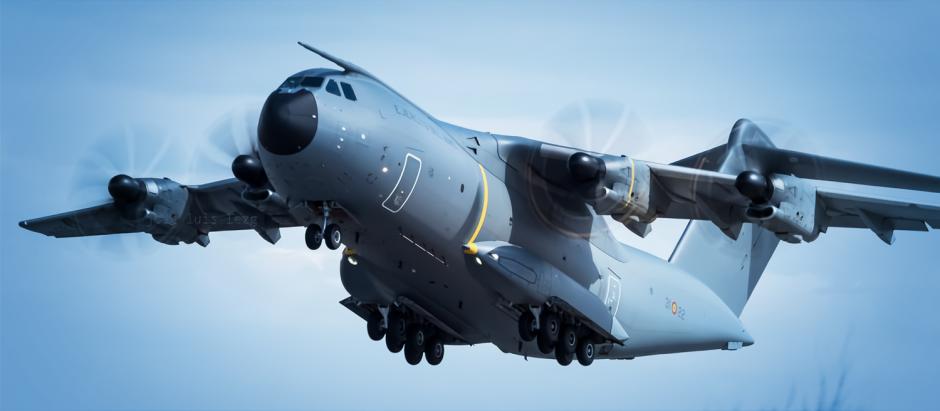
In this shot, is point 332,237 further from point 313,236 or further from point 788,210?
point 788,210

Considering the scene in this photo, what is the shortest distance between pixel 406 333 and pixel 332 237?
111 inches

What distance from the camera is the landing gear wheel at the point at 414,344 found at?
1442 cm

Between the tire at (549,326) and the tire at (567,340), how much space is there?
0.45 feet

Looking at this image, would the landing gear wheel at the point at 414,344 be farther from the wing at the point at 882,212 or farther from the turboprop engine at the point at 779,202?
the wing at the point at 882,212

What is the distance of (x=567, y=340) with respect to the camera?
13.9m

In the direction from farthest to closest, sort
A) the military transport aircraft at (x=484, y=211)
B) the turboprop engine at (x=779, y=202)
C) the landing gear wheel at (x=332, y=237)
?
the turboprop engine at (x=779, y=202) < the landing gear wheel at (x=332, y=237) < the military transport aircraft at (x=484, y=211)

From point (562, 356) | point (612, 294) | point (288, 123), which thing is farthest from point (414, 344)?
point (288, 123)

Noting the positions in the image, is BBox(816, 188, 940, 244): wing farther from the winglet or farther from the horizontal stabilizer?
the winglet

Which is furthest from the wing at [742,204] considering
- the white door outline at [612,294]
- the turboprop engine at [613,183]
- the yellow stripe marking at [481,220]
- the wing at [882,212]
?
the yellow stripe marking at [481,220]

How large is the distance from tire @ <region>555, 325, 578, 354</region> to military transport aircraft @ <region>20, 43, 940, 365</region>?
0.06 ft

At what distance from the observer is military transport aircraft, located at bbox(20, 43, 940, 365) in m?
11.7

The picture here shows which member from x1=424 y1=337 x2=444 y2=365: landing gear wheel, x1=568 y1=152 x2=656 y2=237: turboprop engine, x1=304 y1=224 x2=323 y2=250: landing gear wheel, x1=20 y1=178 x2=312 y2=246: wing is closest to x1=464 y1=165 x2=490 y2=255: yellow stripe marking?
x1=568 y1=152 x2=656 y2=237: turboprop engine

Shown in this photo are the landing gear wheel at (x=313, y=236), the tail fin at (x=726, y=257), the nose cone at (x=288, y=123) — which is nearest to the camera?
the nose cone at (x=288, y=123)

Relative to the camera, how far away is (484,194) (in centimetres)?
1305
